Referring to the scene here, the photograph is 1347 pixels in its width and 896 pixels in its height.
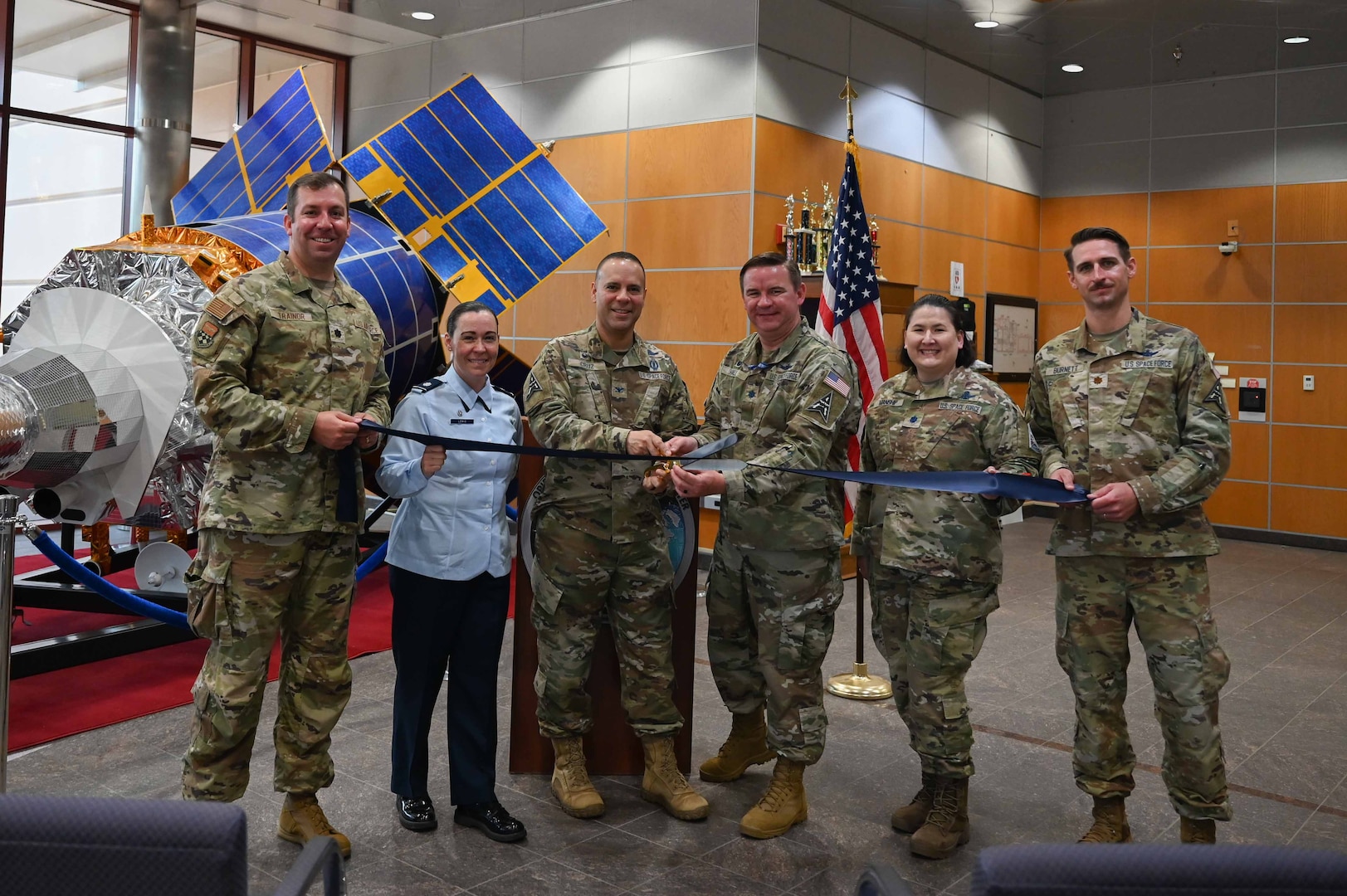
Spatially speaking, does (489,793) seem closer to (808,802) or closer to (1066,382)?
(808,802)

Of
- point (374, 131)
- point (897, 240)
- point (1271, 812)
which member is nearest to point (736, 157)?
point (897, 240)

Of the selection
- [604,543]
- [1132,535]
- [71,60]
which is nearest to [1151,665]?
[1132,535]

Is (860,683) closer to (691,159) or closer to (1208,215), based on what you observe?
(691,159)

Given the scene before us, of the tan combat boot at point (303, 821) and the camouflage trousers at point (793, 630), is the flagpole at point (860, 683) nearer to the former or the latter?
the camouflage trousers at point (793, 630)

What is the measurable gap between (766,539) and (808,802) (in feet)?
3.21

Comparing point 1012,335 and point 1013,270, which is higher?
point 1013,270

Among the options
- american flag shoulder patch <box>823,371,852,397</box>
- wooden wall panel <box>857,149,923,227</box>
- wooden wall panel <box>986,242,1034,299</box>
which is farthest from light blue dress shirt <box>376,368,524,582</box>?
wooden wall panel <box>986,242,1034,299</box>

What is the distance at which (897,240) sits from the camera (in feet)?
30.5

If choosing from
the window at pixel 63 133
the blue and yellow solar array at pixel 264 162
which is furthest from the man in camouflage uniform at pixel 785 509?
the window at pixel 63 133

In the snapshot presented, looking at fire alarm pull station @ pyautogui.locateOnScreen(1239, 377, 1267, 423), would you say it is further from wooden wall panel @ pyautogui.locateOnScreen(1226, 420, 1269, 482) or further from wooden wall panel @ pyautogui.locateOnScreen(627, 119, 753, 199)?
wooden wall panel @ pyautogui.locateOnScreen(627, 119, 753, 199)

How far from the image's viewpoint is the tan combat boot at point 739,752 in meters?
3.81

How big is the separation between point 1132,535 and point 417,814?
2315 mm

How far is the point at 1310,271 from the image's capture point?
32.4 ft

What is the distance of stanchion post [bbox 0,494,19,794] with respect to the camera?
287 centimetres
